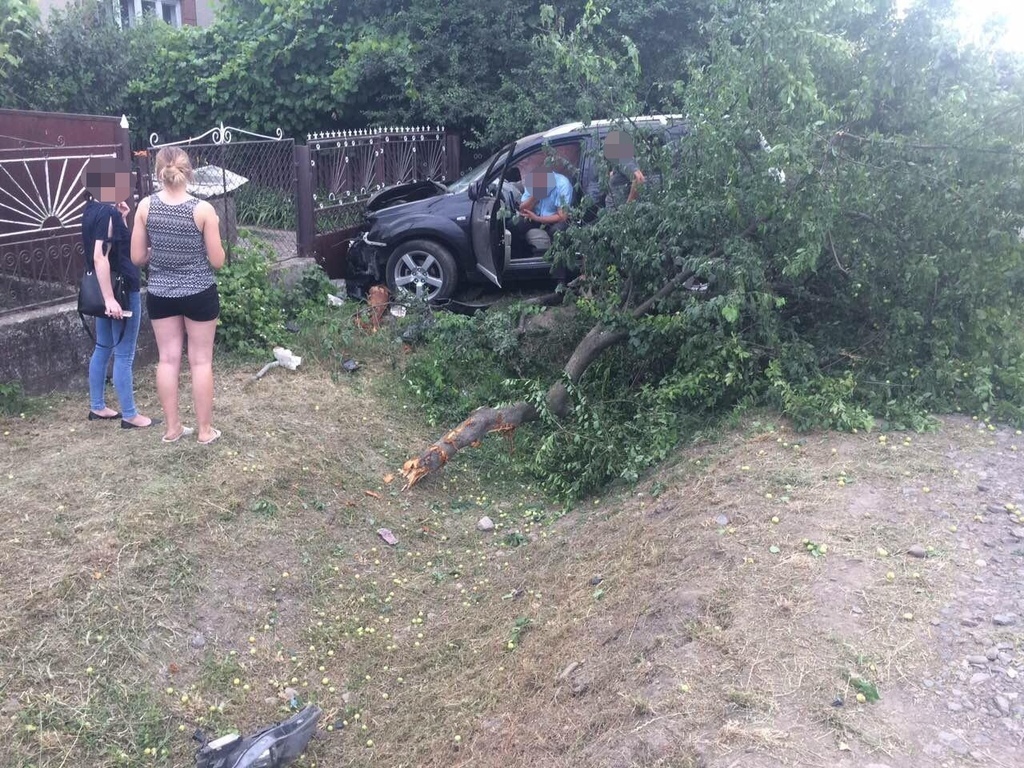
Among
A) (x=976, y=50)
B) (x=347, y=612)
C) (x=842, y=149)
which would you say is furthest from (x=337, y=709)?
(x=976, y=50)

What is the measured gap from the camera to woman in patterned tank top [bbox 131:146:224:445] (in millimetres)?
5121

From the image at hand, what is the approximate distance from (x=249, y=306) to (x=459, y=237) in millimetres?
2219

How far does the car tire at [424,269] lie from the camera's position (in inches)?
355

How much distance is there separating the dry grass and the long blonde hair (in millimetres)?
1511

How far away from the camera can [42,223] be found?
656 cm

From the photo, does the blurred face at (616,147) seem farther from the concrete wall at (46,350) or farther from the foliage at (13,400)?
the foliage at (13,400)

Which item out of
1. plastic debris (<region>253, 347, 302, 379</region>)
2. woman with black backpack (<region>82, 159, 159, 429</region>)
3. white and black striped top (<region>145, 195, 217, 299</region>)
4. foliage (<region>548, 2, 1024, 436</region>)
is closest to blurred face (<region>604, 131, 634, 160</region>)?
foliage (<region>548, 2, 1024, 436</region>)

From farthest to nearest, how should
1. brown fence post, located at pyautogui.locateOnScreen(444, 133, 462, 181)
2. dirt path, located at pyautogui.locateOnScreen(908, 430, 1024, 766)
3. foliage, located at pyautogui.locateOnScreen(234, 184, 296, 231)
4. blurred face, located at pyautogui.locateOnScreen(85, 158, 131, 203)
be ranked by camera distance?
brown fence post, located at pyautogui.locateOnScreen(444, 133, 462, 181)
foliage, located at pyautogui.locateOnScreen(234, 184, 296, 231)
blurred face, located at pyautogui.locateOnScreen(85, 158, 131, 203)
dirt path, located at pyautogui.locateOnScreen(908, 430, 1024, 766)

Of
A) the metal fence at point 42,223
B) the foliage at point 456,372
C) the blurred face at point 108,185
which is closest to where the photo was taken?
the blurred face at point 108,185

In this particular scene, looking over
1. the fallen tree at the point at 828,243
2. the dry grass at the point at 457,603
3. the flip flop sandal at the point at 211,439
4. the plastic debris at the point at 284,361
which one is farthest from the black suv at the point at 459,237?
the dry grass at the point at 457,603

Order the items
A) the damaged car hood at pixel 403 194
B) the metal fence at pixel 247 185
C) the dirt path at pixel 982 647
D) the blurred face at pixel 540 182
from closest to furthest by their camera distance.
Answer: the dirt path at pixel 982 647 < the blurred face at pixel 540 182 < the metal fence at pixel 247 185 < the damaged car hood at pixel 403 194

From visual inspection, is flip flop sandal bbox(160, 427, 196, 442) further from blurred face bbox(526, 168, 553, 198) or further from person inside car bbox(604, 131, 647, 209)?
blurred face bbox(526, 168, 553, 198)

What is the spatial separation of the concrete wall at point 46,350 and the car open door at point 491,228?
3.47 metres

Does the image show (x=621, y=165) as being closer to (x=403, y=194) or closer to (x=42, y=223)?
(x=403, y=194)
